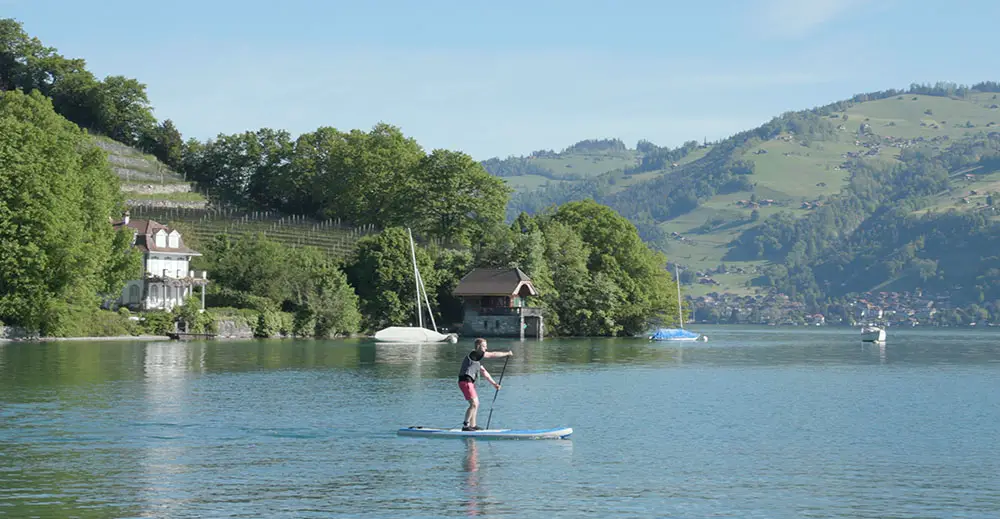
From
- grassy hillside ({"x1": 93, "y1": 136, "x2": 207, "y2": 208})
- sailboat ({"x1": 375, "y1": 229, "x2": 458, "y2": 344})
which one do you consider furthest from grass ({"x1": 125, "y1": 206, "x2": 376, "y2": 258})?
sailboat ({"x1": 375, "y1": 229, "x2": 458, "y2": 344})

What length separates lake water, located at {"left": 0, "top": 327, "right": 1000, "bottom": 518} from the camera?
24.7 metres

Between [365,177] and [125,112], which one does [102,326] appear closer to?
[365,177]

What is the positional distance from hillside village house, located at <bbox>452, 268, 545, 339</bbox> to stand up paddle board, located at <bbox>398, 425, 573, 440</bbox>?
8758 cm

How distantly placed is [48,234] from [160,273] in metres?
32.8

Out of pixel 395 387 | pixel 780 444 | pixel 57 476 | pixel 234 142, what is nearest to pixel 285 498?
pixel 57 476

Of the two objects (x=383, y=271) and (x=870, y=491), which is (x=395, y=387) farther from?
(x=383, y=271)

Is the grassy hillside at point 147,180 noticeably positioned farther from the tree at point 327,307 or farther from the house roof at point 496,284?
the house roof at point 496,284

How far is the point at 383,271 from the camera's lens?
401ft

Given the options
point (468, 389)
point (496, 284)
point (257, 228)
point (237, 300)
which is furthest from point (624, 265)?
point (468, 389)

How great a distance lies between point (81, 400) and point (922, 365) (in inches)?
2294

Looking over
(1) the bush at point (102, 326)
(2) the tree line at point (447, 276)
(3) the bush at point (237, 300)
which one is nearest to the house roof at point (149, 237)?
(2) the tree line at point (447, 276)

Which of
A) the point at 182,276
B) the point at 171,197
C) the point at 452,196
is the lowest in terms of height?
the point at 182,276

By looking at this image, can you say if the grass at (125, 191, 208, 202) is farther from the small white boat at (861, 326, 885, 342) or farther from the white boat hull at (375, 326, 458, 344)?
the small white boat at (861, 326, 885, 342)

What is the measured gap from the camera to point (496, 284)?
124 meters
